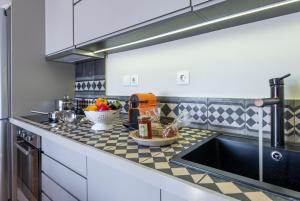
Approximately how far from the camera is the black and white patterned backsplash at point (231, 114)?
2.97 ft

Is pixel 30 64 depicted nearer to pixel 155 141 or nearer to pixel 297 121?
pixel 155 141

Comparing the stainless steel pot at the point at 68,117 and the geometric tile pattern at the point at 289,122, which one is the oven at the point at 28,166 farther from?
the geometric tile pattern at the point at 289,122

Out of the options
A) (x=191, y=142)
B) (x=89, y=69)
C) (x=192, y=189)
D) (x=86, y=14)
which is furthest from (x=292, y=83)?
(x=89, y=69)

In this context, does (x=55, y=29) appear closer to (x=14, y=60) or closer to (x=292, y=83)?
(x=14, y=60)

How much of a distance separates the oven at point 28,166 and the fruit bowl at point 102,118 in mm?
437

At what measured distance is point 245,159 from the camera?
0.91m

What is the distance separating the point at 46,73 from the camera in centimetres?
196

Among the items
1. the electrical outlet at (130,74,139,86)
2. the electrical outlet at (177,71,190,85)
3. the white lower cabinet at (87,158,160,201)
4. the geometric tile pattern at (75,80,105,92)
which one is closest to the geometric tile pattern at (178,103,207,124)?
the electrical outlet at (177,71,190,85)

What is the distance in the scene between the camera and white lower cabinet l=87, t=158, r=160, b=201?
26.5 inches

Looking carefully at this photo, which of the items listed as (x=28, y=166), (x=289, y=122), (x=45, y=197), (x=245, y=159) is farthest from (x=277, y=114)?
(x=28, y=166)

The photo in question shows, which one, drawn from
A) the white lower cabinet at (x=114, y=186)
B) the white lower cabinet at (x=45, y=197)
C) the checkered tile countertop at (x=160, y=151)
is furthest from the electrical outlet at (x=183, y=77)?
the white lower cabinet at (x=45, y=197)

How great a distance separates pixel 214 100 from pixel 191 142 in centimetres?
33

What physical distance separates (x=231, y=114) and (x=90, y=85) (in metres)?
1.45

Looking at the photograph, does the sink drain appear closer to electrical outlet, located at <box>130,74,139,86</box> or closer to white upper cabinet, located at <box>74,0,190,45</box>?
white upper cabinet, located at <box>74,0,190,45</box>
